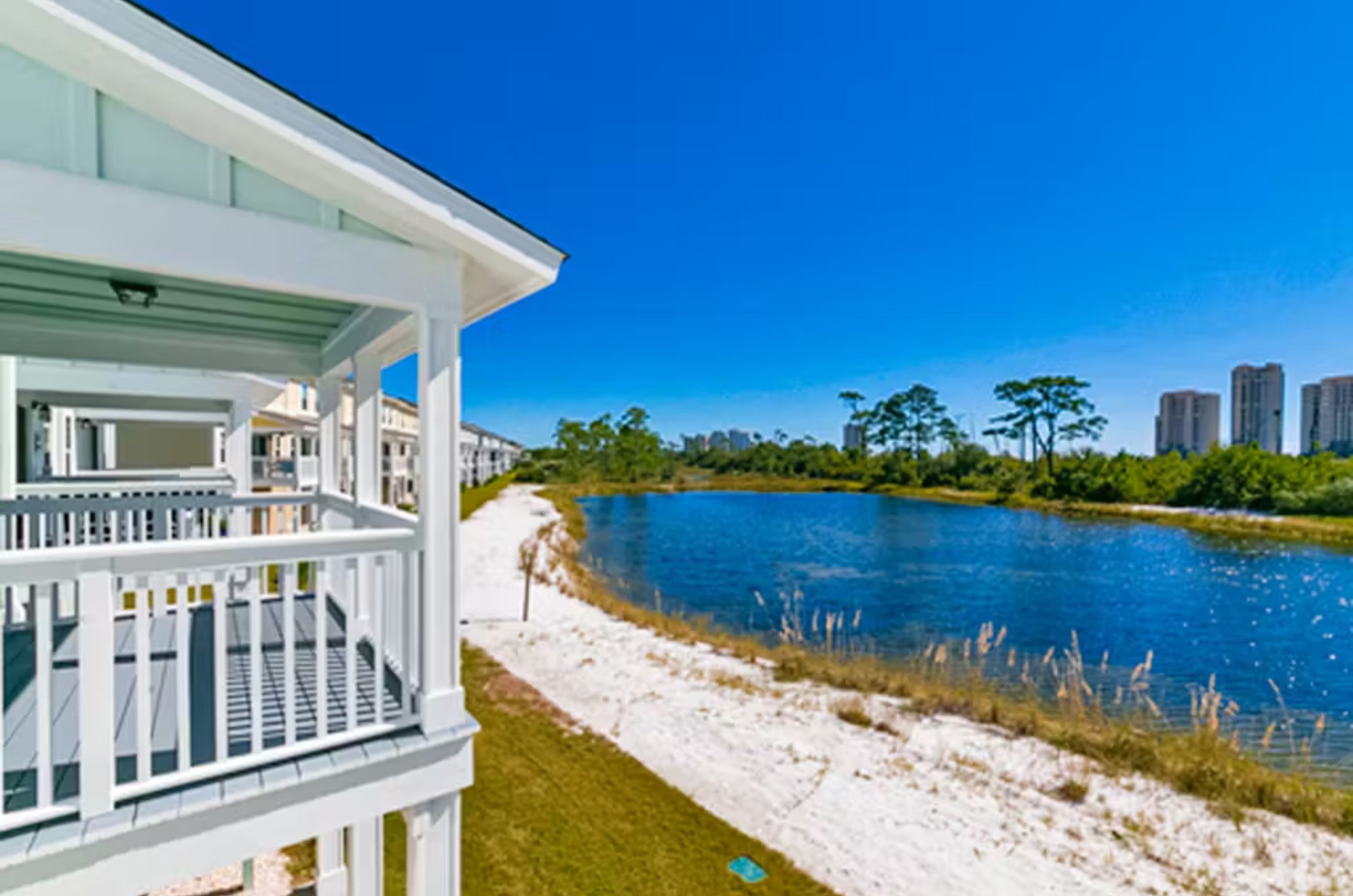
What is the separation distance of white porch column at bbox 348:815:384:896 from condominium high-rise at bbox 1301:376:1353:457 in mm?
78296

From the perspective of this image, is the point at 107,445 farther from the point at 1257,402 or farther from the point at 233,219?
the point at 1257,402

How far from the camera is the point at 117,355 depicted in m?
4.17

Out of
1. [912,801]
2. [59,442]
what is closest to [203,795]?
[912,801]

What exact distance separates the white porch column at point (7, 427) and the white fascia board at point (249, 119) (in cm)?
395

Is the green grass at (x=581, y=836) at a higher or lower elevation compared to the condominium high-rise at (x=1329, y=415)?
lower

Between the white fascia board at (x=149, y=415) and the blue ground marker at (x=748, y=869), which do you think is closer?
the blue ground marker at (x=748, y=869)

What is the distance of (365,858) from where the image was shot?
318 cm

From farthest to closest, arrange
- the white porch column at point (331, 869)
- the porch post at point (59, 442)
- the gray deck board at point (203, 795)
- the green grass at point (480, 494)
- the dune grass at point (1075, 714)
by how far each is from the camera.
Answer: the green grass at point (480, 494) < the porch post at point (59, 442) < the dune grass at point (1075, 714) < the white porch column at point (331, 869) < the gray deck board at point (203, 795)

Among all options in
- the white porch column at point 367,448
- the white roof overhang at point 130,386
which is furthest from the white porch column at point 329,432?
the white roof overhang at point 130,386

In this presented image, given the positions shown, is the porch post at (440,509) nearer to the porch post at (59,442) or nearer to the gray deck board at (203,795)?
the gray deck board at (203,795)

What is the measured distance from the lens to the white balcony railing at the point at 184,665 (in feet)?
6.37

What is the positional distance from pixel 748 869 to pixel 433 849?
251 centimetres

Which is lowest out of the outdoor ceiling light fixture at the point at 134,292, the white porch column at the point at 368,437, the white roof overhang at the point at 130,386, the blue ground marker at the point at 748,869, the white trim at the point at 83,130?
the blue ground marker at the point at 748,869

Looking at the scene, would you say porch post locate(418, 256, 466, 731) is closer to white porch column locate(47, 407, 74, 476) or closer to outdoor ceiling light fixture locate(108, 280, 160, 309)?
outdoor ceiling light fixture locate(108, 280, 160, 309)
